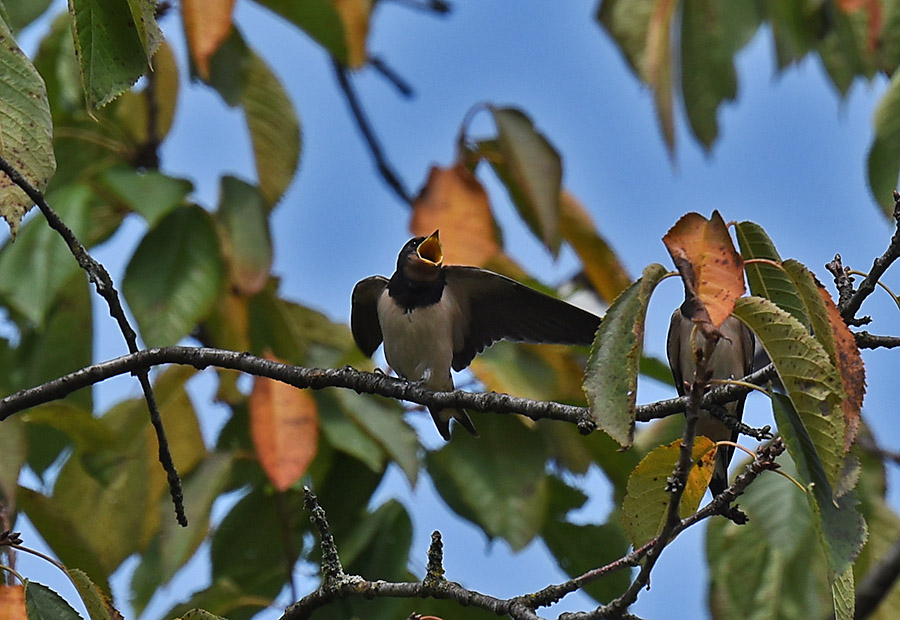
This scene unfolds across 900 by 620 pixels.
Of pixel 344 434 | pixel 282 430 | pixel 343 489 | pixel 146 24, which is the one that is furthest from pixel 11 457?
pixel 146 24

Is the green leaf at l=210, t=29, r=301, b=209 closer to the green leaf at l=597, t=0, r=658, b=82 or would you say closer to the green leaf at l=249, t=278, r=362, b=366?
the green leaf at l=249, t=278, r=362, b=366

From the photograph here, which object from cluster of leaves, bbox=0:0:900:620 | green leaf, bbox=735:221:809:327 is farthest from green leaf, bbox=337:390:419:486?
green leaf, bbox=735:221:809:327

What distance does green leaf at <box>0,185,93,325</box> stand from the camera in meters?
4.05

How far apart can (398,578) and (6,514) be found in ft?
4.49

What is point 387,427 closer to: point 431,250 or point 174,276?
point 431,250

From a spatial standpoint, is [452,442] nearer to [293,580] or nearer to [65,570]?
[293,580]

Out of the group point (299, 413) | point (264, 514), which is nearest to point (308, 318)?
point (264, 514)

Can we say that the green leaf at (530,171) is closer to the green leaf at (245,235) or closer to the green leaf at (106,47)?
the green leaf at (245,235)

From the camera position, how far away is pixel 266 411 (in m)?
3.82

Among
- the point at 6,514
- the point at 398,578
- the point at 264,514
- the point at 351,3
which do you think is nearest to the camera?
the point at 6,514

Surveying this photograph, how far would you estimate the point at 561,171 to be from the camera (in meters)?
4.53

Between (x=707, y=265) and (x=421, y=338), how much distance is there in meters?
2.48

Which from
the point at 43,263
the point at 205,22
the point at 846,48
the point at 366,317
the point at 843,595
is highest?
the point at 846,48

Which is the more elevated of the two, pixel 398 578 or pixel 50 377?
pixel 50 377
